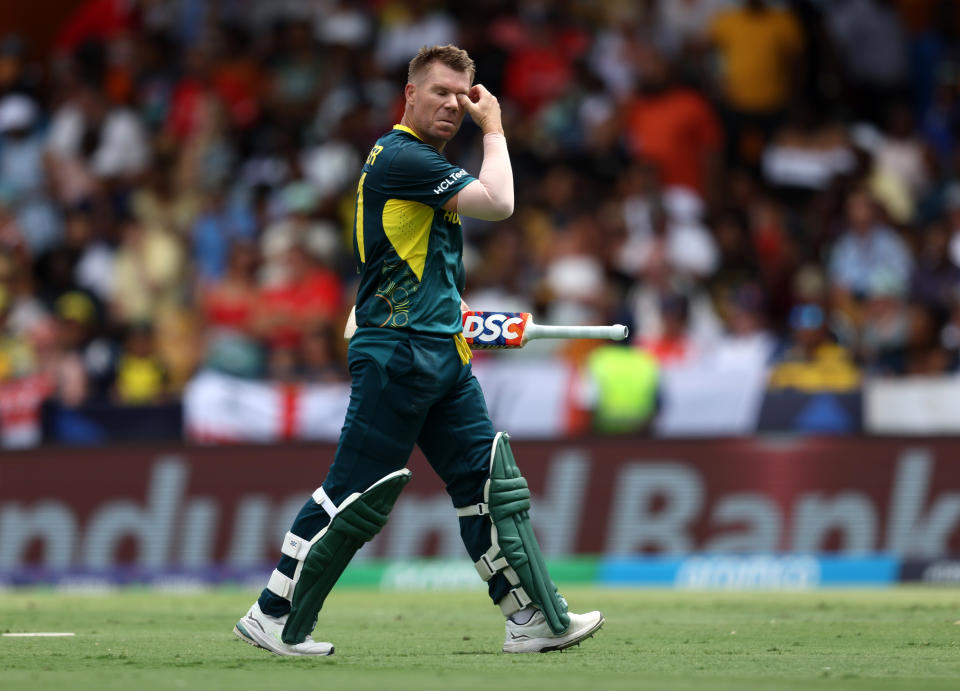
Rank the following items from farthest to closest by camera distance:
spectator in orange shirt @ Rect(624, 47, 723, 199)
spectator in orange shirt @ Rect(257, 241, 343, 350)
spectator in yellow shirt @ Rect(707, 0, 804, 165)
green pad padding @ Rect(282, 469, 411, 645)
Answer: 1. spectator in yellow shirt @ Rect(707, 0, 804, 165)
2. spectator in orange shirt @ Rect(624, 47, 723, 199)
3. spectator in orange shirt @ Rect(257, 241, 343, 350)
4. green pad padding @ Rect(282, 469, 411, 645)

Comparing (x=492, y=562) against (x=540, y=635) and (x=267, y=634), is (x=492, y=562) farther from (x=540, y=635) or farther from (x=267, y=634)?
(x=267, y=634)

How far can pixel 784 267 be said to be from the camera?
16562 millimetres

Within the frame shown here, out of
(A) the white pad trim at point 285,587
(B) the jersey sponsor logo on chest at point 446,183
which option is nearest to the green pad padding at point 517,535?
(A) the white pad trim at point 285,587

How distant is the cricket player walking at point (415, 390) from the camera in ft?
23.7

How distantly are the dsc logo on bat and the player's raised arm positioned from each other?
1.73ft

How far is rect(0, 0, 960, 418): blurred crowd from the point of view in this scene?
16.0m

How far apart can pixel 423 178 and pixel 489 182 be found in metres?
0.29

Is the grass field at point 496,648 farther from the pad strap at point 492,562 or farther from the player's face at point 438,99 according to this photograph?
the player's face at point 438,99

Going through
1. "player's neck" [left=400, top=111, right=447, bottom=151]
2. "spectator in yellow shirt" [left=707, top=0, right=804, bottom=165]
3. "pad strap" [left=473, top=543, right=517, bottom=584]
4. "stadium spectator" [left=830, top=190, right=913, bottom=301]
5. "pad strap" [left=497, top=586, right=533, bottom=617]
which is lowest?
"pad strap" [left=497, top=586, right=533, bottom=617]

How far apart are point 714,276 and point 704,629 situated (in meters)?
8.31

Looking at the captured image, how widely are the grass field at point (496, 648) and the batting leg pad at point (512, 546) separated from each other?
0.81 ft

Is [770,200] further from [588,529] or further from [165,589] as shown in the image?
[165,589]

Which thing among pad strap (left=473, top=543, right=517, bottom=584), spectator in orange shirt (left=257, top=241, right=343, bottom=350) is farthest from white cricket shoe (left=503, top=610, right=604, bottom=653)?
spectator in orange shirt (left=257, top=241, right=343, bottom=350)

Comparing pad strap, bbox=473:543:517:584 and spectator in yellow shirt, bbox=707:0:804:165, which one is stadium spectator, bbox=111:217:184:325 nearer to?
spectator in yellow shirt, bbox=707:0:804:165
